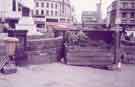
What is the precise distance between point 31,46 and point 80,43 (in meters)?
4.22

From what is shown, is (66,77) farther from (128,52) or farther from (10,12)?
(10,12)

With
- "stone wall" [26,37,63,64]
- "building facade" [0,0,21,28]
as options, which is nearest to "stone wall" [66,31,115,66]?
"stone wall" [26,37,63,64]

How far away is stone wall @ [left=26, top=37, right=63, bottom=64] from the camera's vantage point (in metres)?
14.8

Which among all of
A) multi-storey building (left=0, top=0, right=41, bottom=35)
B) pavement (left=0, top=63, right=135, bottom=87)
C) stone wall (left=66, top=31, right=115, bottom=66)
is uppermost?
multi-storey building (left=0, top=0, right=41, bottom=35)

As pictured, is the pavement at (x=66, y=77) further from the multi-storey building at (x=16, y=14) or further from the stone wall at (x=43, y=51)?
the multi-storey building at (x=16, y=14)

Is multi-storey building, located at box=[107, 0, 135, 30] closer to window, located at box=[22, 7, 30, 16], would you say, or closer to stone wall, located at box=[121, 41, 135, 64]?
window, located at box=[22, 7, 30, 16]

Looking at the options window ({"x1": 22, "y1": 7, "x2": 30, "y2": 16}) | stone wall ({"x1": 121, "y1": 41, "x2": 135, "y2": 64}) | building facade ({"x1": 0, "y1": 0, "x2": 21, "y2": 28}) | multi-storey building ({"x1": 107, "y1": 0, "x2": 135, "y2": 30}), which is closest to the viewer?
stone wall ({"x1": 121, "y1": 41, "x2": 135, "y2": 64})

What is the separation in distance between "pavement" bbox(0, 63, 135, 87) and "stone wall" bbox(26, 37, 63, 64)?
65 cm

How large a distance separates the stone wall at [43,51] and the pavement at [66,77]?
25.6 inches

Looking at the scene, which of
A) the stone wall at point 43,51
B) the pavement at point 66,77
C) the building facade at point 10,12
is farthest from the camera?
the building facade at point 10,12

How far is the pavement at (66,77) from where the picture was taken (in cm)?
1089

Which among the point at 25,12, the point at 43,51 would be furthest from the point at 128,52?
the point at 25,12

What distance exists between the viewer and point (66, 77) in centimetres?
1213

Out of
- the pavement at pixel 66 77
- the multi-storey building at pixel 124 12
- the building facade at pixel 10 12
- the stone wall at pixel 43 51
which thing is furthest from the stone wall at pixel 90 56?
the multi-storey building at pixel 124 12
